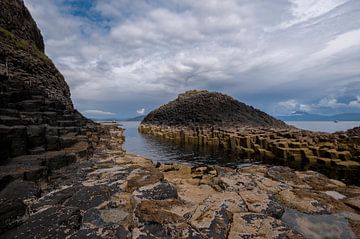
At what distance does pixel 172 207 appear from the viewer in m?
4.55

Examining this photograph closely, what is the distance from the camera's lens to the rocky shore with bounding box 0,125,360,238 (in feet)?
12.0

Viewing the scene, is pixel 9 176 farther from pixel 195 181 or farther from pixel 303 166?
pixel 303 166

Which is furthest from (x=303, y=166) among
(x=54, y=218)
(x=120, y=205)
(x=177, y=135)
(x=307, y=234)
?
(x=177, y=135)

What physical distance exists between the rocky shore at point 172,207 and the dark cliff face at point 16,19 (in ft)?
87.9

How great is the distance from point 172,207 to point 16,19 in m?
32.1

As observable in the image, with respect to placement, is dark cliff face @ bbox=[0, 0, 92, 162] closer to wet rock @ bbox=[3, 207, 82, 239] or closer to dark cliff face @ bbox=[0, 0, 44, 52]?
dark cliff face @ bbox=[0, 0, 44, 52]

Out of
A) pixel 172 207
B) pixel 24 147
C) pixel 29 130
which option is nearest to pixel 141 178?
pixel 172 207

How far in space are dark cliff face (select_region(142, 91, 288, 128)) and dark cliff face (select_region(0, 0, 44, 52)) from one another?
108ft

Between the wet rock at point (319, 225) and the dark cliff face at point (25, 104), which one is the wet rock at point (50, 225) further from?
the wet rock at point (319, 225)

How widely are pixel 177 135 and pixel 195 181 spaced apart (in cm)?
3162

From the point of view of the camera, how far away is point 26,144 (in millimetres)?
7512

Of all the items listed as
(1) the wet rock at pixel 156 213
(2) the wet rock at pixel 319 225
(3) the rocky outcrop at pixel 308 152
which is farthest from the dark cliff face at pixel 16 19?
(2) the wet rock at pixel 319 225

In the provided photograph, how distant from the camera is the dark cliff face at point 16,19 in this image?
82.6ft

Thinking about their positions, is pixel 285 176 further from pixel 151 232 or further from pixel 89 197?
pixel 89 197
